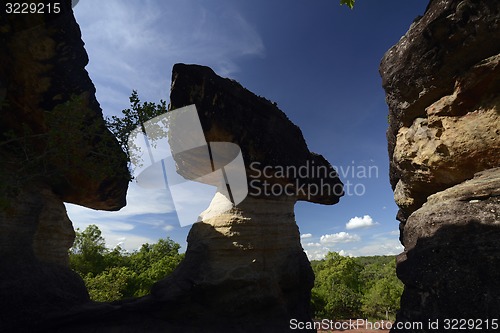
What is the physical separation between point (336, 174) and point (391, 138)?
4.91 m

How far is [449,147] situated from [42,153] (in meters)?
13.4

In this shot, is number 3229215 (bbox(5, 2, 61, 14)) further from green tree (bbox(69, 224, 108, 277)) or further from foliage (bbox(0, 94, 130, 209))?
green tree (bbox(69, 224, 108, 277))

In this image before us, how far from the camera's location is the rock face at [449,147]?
5.77 metres

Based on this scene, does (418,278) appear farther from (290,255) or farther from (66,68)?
(66,68)

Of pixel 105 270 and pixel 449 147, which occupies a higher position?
pixel 449 147

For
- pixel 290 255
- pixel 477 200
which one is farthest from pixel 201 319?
pixel 477 200

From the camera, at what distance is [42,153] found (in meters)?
10.9

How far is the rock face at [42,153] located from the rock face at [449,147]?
30.0 feet

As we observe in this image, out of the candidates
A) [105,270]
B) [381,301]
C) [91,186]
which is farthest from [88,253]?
[381,301]

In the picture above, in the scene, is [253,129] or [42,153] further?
[253,129]

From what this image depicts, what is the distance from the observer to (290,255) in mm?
12227

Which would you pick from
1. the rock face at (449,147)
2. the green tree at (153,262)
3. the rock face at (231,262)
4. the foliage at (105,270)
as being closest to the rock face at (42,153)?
the rock face at (231,262)

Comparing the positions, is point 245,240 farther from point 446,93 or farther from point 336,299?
point 336,299

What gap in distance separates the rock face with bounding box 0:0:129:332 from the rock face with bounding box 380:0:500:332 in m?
9.13
